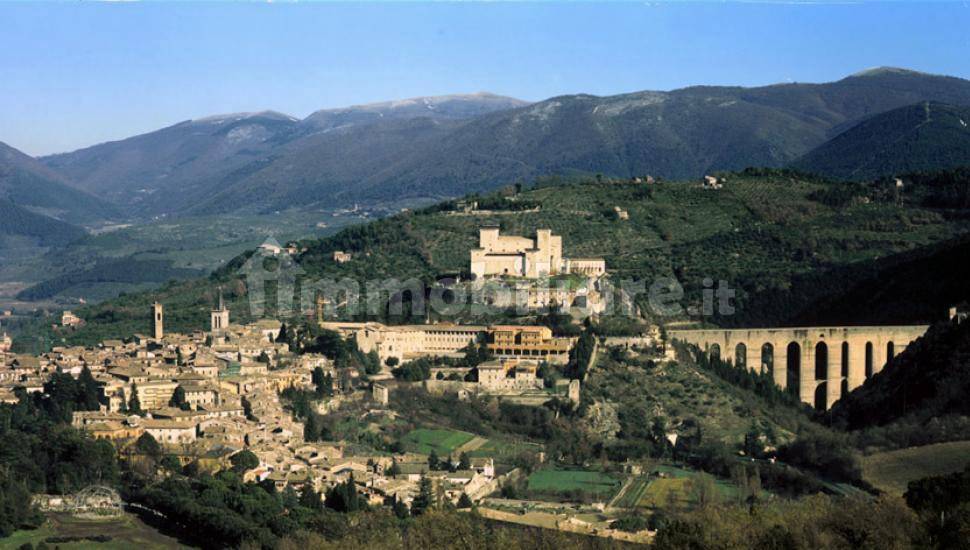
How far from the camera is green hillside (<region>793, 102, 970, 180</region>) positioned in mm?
110125

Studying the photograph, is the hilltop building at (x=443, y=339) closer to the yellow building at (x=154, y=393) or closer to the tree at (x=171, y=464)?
the yellow building at (x=154, y=393)

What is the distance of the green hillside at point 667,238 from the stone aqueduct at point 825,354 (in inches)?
138

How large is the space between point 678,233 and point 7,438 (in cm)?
3763

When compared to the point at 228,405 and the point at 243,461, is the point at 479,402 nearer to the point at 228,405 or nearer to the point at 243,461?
the point at 228,405

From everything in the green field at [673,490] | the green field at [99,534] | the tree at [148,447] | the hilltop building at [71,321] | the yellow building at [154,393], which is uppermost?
the hilltop building at [71,321]

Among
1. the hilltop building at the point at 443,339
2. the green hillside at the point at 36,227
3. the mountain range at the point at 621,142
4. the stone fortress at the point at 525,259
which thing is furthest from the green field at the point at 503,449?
the green hillside at the point at 36,227

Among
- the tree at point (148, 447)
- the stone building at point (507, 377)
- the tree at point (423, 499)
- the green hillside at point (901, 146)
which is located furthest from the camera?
the green hillside at point (901, 146)

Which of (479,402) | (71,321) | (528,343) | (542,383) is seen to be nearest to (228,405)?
(479,402)

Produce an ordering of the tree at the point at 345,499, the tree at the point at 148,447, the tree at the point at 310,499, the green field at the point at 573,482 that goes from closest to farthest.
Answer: the tree at the point at 345,499 < the tree at the point at 310,499 < the green field at the point at 573,482 < the tree at the point at 148,447

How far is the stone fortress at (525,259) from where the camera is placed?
2168 inches

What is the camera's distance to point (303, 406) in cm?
4197

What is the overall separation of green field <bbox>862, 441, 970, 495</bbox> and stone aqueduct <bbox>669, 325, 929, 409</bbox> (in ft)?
46.9

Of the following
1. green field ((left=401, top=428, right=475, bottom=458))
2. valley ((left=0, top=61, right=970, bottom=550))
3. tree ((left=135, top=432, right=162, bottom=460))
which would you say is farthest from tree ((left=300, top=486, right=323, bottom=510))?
green field ((left=401, top=428, right=475, bottom=458))

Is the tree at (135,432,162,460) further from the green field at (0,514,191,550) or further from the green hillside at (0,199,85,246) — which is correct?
the green hillside at (0,199,85,246)
